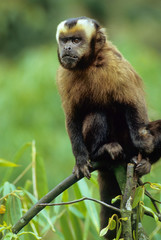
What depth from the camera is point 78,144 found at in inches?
142

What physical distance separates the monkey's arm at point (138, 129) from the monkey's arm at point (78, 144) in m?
0.35

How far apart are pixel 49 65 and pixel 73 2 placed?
954cm

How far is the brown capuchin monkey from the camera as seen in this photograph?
349 centimetres

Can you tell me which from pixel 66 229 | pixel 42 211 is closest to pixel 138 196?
pixel 42 211

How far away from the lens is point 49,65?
8.05m

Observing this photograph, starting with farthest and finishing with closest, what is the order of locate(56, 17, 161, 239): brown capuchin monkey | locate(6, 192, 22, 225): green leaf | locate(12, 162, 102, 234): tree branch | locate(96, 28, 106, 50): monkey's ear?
locate(96, 28, 106, 50): monkey's ear, locate(56, 17, 161, 239): brown capuchin monkey, locate(6, 192, 22, 225): green leaf, locate(12, 162, 102, 234): tree branch

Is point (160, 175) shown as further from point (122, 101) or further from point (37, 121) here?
point (122, 101)

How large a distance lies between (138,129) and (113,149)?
222 mm

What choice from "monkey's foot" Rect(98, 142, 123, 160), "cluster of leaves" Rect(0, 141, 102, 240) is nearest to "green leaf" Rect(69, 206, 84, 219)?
"cluster of leaves" Rect(0, 141, 102, 240)

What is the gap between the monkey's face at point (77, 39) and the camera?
12.0ft

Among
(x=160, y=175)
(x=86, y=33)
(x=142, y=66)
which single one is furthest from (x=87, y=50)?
(x=142, y=66)

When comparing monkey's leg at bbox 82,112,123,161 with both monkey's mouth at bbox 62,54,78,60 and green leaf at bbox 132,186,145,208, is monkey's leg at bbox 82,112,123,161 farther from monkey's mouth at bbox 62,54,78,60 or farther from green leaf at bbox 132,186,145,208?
green leaf at bbox 132,186,145,208

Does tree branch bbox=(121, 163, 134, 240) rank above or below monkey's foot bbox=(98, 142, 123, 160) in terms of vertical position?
below

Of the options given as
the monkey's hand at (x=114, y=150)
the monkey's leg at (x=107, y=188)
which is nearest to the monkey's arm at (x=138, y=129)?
the monkey's hand at (x=114, y=150)
